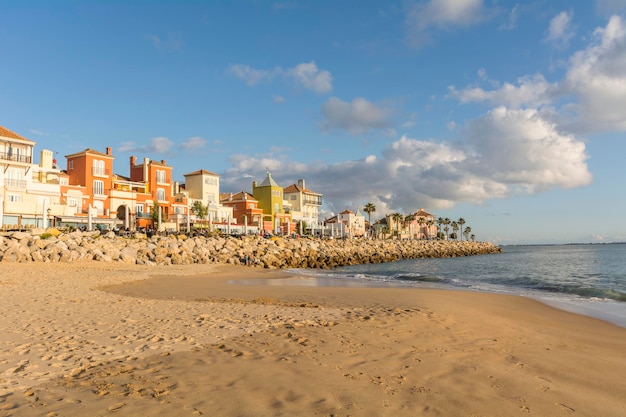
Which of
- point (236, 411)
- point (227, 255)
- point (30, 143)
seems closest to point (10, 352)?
point (236, 411)

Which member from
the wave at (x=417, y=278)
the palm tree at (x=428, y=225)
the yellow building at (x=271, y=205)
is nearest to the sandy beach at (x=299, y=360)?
the wave at (x=417, y=278)

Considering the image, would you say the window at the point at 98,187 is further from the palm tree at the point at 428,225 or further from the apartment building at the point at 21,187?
the palm tree at the point at 428,225

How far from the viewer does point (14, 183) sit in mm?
40969

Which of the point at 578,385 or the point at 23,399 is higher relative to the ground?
the point at 23,399

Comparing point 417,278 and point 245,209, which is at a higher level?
point 245,209

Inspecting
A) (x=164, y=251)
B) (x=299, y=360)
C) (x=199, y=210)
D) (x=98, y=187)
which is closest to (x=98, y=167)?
(x=98, y=187)

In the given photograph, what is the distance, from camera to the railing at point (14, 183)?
40.6m

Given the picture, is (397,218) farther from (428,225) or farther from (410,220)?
(428,225)

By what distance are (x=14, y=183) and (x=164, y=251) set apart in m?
21.6

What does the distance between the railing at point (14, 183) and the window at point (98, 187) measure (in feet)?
27.1

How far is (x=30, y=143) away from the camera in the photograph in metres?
42.2

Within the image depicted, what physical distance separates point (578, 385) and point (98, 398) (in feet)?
19.8

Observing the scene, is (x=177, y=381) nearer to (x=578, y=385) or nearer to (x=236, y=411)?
(x=236, y=411)

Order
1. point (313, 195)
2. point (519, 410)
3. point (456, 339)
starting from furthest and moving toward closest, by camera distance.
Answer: point (313, 195), point (456, 339), point (519, 410)
